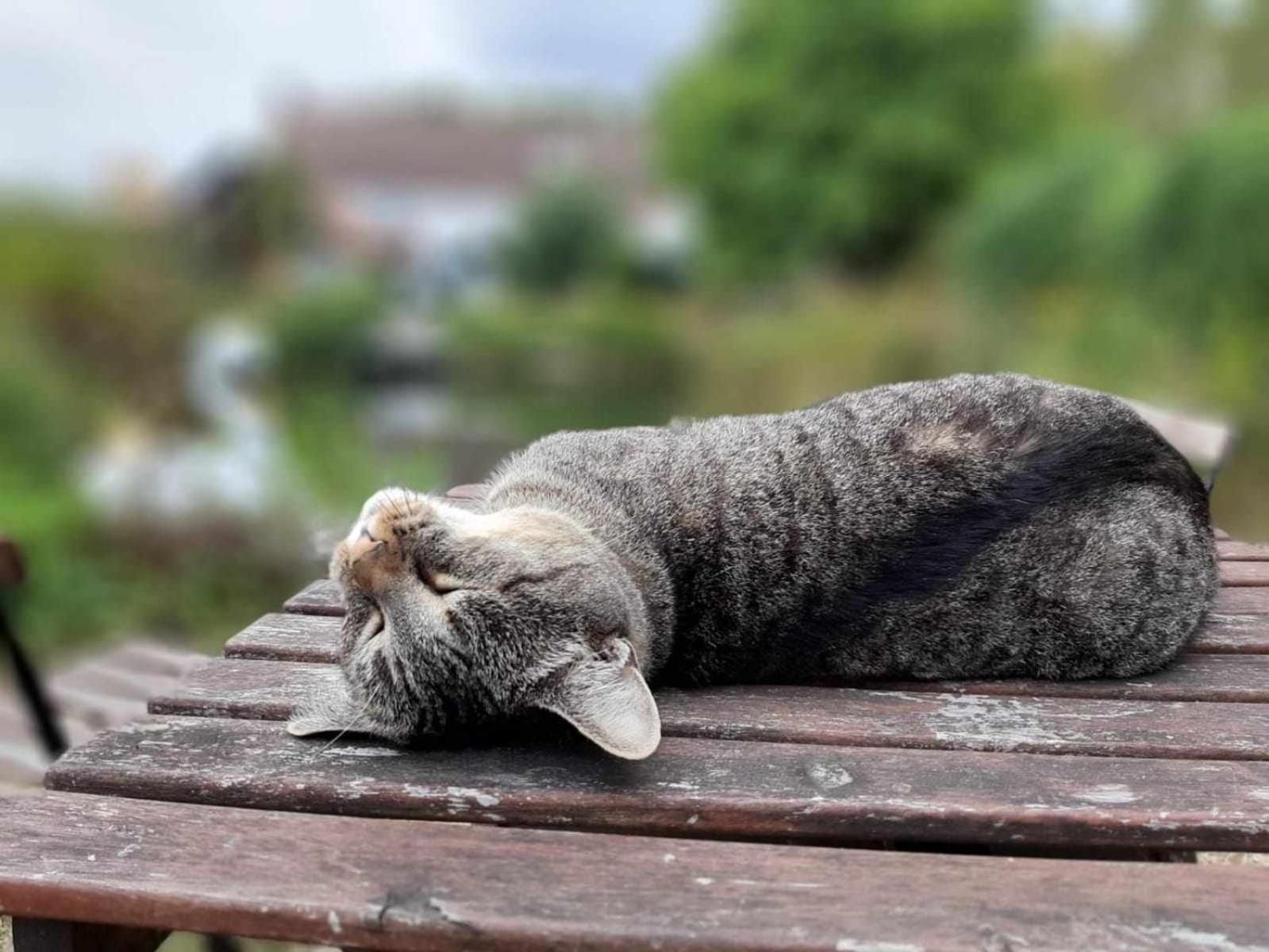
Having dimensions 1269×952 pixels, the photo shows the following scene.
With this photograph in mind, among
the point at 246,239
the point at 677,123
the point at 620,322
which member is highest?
the point at 677,123

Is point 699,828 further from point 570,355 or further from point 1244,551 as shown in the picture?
point 570,355

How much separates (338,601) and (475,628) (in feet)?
2.43

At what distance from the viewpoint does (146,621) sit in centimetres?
640

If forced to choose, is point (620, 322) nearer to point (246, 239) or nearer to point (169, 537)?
point (246, 239)

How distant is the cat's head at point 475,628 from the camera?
1708 millimetres

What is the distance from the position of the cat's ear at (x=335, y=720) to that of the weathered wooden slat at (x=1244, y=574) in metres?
1.92

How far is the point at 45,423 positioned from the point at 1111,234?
8.24 meters

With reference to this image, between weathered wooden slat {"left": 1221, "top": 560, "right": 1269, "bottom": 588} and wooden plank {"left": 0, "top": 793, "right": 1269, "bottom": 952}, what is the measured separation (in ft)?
4.24

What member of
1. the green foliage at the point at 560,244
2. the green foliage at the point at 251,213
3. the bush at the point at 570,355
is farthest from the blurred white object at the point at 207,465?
the green foliage at the point at 560,244

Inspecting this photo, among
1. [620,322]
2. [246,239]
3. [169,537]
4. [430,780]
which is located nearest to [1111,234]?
[169,537]

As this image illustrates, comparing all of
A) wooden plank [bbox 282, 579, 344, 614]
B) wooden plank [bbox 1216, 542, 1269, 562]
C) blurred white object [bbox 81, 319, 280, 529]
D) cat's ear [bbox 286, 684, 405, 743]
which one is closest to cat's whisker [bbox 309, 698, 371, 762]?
cat's ear [bbox 286, 684, 405, 743]

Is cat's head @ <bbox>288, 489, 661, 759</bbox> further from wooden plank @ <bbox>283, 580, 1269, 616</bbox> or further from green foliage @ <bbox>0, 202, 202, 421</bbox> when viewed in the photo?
green foliage @ <bbox>0, 202, 202, 421</bbox>

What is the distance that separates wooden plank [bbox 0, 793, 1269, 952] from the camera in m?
1.25

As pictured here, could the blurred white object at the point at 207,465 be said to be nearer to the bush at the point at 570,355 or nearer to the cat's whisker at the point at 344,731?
the cat's whisker at the point at 344,731
